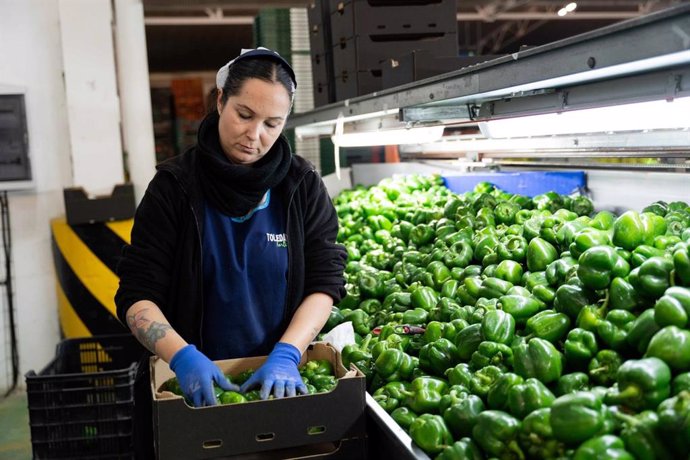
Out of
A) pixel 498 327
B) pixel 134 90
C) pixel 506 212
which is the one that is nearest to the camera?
pixel 498 327

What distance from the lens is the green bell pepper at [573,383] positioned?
187cm

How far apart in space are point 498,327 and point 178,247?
114cm

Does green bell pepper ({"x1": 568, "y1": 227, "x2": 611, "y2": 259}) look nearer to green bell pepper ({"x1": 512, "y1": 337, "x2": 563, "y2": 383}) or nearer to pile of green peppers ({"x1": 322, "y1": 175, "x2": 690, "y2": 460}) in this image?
pile of green peppers ({"x1": 322, "y1": 175, "x2": 690, "y2": 460})

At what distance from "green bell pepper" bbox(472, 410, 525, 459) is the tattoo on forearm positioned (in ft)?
3.73

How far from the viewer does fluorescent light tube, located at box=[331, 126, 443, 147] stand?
3.63m

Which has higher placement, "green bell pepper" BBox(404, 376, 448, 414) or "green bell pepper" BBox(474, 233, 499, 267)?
"green bell pepper" BBox(474, 233, 499, 267)

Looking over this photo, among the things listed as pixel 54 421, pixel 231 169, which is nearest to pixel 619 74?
pixel 231 169

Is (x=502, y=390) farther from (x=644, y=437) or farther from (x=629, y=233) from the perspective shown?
(x=629, y=233)

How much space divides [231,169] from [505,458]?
1289mm

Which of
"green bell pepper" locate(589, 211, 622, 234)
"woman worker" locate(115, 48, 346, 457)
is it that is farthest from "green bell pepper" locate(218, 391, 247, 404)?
"green bell pepper" locate(589, 211, 622, 234)

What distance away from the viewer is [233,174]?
2.44 metres

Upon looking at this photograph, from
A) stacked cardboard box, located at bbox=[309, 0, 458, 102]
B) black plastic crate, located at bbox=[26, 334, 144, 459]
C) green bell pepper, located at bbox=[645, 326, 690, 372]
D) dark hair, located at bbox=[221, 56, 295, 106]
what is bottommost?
black plastic crate, located at bbox=[26, 334, 144, 459]

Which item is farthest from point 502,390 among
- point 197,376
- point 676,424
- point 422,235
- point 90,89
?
point 90,89

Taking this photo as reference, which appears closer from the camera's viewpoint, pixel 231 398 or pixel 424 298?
pixel 231 398
